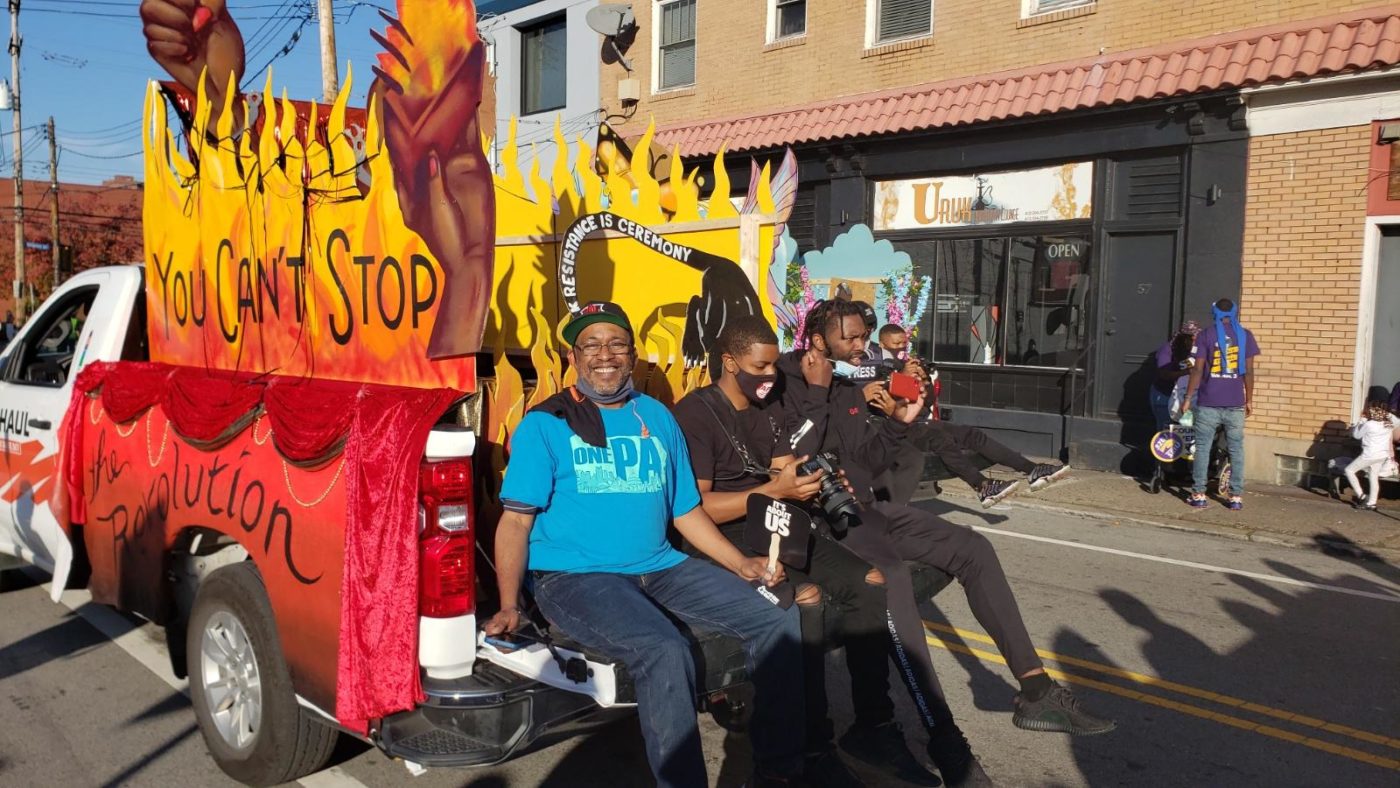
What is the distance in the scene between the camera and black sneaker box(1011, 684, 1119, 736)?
14.4 ft

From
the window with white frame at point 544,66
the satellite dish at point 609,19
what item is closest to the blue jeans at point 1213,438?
the satellite dish at point 609,19

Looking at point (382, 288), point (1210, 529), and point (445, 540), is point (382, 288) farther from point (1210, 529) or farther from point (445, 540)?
point (1210, 529)

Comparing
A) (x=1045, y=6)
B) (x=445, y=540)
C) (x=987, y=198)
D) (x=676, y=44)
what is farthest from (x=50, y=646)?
(x=676, y=44)

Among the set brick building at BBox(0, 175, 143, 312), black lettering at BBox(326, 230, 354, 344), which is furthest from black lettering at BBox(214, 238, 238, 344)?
brick building at BBox(0, 175, 143, 312)

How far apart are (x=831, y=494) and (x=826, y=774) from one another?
0.99 m

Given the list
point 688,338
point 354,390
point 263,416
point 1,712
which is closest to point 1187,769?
point 688,338

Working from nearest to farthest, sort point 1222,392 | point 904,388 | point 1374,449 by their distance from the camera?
point 904,388 < point 1374,449 < point 1222,392

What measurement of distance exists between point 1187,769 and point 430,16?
4.07m

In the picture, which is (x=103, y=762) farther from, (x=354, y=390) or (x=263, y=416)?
(x=354, y=390)

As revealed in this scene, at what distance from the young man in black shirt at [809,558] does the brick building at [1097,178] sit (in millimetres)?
9404

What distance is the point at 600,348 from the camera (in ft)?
13.0

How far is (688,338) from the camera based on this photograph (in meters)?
5.69

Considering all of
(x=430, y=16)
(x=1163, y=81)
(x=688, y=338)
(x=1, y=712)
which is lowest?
(x=1, y=712)

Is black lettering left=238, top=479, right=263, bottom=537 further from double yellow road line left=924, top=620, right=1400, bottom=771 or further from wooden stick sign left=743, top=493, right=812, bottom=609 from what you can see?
double yellow road line left=924, top=620, right=1400, bottom=771
